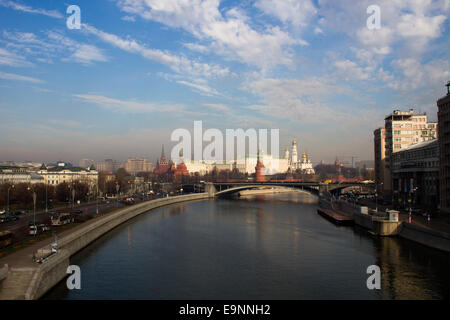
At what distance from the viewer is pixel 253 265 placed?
852 inches

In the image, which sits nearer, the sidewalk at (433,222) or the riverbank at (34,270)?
the riverbank at (34,270)

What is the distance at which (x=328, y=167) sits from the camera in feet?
561

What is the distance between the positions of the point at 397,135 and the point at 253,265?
140ft

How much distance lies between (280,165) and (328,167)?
23.7 meters

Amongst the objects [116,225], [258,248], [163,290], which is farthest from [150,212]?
[163,290]

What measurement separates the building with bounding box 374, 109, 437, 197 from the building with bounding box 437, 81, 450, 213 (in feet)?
68.9

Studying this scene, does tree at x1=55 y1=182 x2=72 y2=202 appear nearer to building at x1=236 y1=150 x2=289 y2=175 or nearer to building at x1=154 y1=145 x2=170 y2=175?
building at x1=154 y1=145 x2=170 y2=175

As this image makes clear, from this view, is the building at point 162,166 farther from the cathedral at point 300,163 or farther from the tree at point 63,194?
the tree at point 63,194

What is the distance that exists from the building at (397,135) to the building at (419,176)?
5.51 metres

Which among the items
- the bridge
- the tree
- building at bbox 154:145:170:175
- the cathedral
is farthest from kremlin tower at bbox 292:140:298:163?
the tree

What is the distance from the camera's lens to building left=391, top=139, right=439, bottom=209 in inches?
1521

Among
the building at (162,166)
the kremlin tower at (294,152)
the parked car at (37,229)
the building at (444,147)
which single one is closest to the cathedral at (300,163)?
the kremlin tower at (294,152)

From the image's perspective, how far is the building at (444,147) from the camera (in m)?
31.9
